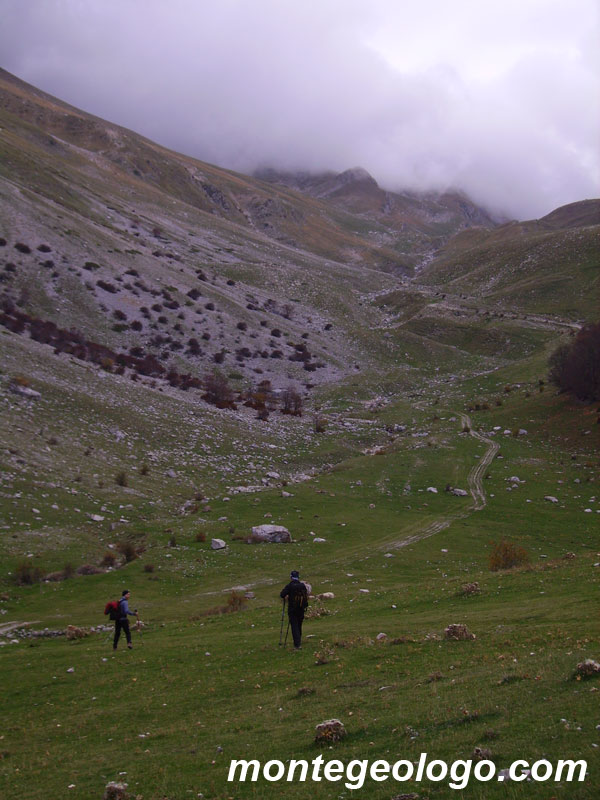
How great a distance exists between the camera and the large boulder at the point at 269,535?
37.0m

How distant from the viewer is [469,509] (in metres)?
45.5

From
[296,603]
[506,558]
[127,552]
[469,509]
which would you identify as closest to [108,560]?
[127,552]

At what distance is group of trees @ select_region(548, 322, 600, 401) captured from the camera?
204ft

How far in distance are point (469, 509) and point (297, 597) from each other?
3076 centimetres

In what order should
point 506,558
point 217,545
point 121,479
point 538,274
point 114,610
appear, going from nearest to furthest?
point 114,610, point 506,558, point 217,545, point 121,479, point 538,274

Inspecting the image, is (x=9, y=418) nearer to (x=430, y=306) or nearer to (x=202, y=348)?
(x=202, y=348)

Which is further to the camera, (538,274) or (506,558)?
(538,274)

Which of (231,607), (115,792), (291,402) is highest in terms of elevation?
(115,792)

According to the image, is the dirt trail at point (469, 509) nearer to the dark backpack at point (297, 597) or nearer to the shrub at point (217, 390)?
the dark backpack at point (297, 597)

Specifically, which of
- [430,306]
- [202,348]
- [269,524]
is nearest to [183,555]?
[269,524]

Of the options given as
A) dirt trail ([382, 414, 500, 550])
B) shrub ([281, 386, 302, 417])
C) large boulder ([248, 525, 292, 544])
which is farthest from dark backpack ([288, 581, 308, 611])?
shrub ([281, 386, 302, 417])

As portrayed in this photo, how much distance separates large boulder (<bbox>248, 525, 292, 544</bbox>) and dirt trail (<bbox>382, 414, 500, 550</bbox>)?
6.15 meters

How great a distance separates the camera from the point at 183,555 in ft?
111

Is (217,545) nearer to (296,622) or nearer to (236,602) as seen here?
(236,602)
